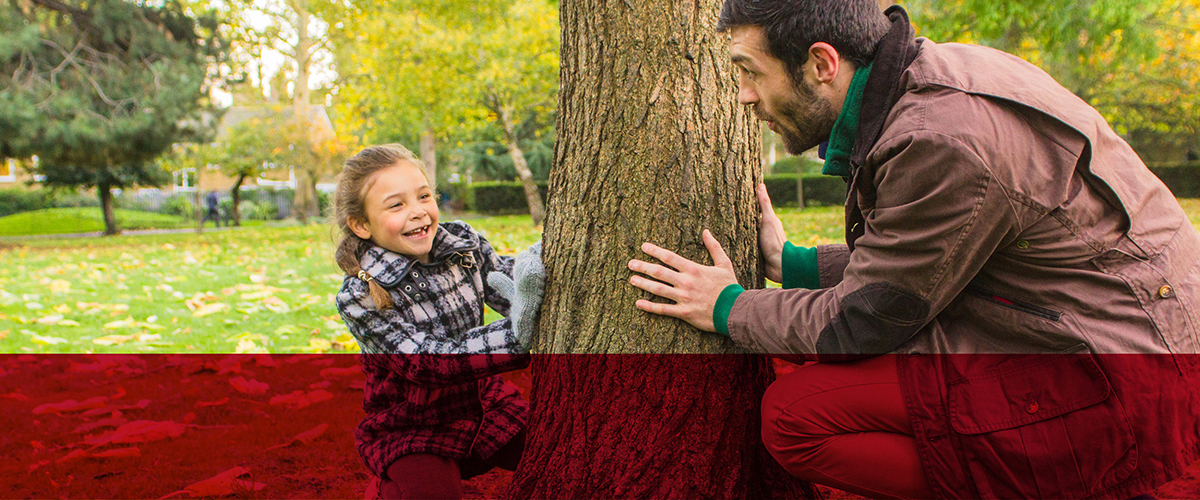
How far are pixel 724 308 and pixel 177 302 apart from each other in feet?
21.3

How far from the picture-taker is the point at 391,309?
2.29 m

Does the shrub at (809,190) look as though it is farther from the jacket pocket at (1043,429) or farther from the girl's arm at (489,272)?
the jacket pocket at (1043,429)

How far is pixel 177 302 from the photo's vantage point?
692 cm

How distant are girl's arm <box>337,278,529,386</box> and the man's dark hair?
1.09 m

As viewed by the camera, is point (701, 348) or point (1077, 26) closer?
point (701, 348)

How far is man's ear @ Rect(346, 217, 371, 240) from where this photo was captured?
2.40 metres

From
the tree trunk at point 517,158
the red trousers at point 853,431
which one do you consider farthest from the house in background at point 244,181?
the red trousers at point 853,431

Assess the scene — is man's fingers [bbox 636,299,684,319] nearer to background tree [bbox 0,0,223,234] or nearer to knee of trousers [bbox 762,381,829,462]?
knee of trousers [bbox 762,381,829,462]

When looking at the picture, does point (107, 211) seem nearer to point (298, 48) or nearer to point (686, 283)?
point (298, 48)

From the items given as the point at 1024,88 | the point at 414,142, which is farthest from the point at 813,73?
the point at 414,142

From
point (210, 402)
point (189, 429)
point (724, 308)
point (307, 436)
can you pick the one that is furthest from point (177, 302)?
point (724, 308)

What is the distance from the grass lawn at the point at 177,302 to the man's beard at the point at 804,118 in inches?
59.2

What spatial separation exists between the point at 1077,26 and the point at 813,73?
9.64 metres

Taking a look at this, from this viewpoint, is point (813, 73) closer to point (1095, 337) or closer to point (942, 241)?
point (942, 241)
